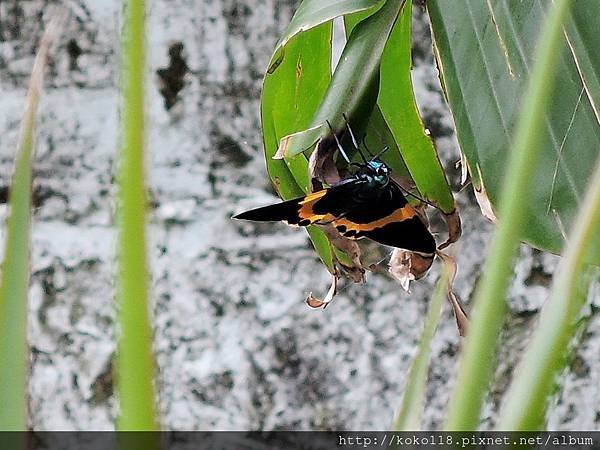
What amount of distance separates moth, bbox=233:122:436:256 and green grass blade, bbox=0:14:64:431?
0.97ft

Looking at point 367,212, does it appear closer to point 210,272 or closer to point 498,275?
point 498,275

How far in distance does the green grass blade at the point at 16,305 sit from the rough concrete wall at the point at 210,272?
3.16ft

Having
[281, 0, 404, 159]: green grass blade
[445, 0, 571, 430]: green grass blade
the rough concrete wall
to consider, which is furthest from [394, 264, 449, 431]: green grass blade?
the rough concrete wall

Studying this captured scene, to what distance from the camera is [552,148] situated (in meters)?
0.41

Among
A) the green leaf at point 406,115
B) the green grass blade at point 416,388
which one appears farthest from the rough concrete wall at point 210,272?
the green grass blade at point 416,388

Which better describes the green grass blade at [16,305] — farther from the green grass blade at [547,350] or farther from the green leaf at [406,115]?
the green leaf at [406,115]

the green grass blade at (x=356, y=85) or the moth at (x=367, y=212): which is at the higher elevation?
the green grass blade at (x=356, y=85)

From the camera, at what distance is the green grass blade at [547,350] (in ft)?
0.30

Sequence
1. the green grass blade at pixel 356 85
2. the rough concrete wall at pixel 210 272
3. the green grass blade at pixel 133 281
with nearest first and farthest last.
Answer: the green grass blade at pixel 133 281 → the green grass blade at pixel 356 85 → the rough concrete wall at pixel 210 272

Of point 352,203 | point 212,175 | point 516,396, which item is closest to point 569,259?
point 516,396

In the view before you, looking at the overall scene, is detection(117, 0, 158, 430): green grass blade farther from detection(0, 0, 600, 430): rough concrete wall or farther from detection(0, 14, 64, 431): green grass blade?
detection(0, 0, 600, 430): rough concrete wall

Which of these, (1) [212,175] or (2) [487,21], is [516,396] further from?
(1) [212,175]

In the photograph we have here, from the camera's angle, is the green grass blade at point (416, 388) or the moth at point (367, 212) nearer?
the green grass blade at point (416, 388)

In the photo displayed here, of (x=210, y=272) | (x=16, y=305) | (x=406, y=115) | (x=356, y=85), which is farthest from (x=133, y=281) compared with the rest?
(x=210, y=272)
